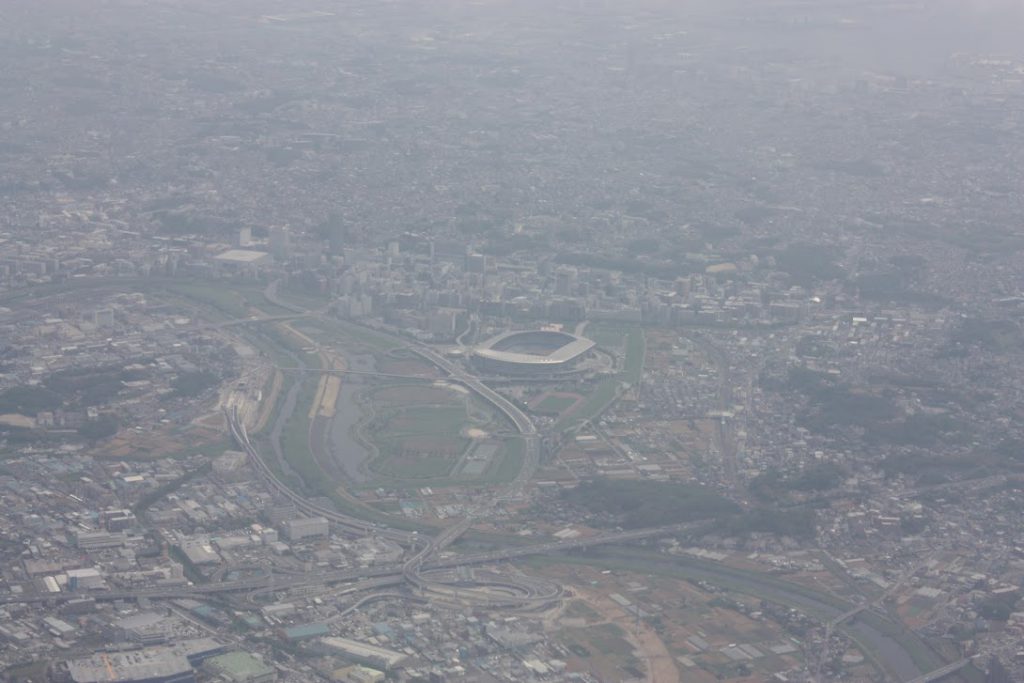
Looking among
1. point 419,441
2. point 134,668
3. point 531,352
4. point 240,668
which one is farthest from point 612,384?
point 134,668

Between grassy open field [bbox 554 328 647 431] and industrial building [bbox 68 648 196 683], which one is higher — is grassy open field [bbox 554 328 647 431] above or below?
below

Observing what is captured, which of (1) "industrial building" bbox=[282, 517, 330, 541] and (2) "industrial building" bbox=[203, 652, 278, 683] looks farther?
(1) "industrial building" bbox=[282, 517, 330, 541]

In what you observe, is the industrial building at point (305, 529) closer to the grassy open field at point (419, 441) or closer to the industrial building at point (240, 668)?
the grassy open field at point (419, 441)

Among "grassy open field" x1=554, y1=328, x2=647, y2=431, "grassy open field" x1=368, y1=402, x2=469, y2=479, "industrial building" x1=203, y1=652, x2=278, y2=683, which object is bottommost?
"grassy open field" x1=554, y1=328, x2=647, y2=431

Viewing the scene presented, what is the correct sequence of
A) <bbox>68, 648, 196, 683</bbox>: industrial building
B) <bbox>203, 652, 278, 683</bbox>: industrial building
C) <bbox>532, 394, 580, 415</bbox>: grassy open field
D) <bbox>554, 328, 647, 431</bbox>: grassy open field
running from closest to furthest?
<bbox>68, 648, 196, 683</bbox>: industrial building < <bbox>203, 652, 278, 683</bbox>: industrial building < <bbox>554, 328, 647, 431</bbox>: grassy open field < <bbox>532, 394, 580, 415</bbox>: grassy open field

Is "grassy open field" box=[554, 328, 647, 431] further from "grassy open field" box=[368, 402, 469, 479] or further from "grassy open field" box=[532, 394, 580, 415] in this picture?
"grassy open field" box=[368, 402, 469, 479]

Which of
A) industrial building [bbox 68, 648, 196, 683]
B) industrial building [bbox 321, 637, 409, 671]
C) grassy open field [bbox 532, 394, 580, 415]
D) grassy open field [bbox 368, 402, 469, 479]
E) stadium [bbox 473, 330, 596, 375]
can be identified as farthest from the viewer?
stadium [bbox 473, 330, 596, 375]

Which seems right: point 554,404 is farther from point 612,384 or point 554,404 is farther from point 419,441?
point 419,441

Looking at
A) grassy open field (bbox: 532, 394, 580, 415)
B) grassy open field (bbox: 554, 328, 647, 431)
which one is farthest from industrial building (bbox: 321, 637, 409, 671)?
grassy open field (bbox: 532, 394, 580, 415)

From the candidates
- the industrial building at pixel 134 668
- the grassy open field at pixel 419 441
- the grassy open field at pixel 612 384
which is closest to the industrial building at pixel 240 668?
the industrial building at pixel 134 668
